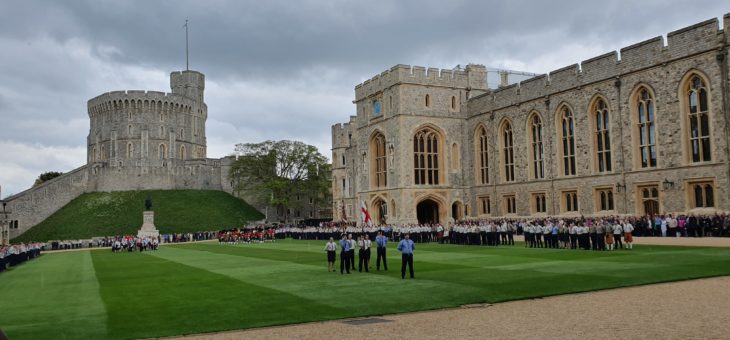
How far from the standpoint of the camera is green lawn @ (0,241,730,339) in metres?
11.6

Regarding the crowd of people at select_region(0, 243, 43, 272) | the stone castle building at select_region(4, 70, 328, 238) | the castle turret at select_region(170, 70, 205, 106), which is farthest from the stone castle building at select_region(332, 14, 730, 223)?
the castle turret at select_region(170, 70, 205, 106)

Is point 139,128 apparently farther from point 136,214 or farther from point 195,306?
point 195,306

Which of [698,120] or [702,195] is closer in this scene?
[702,195]

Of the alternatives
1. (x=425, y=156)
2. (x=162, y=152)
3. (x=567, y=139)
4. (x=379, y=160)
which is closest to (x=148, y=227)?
(x=379, y=160)

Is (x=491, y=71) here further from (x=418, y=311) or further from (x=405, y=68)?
(x=418, y=311)

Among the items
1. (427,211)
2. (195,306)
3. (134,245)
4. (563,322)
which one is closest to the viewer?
(563,322)

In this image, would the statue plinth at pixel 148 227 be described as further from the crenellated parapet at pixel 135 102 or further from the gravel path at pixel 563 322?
the gravel path at pixel 563 322

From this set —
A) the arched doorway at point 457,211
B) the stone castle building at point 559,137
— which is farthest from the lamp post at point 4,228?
the arched doorway at point 457,211

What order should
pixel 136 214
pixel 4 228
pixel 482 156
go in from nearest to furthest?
pixel 482 156
pixel 4 228
pixel 136 214

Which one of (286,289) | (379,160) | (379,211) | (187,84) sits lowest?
(286,289)

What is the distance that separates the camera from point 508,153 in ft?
142

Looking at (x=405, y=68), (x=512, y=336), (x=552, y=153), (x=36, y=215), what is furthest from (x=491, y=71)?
(x=36, y=215)

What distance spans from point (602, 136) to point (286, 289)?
26.1m

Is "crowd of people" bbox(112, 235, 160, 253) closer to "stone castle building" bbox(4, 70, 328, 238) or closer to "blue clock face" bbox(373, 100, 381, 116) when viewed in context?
"blue clock face" bbox(373, 100, 381, 116)
